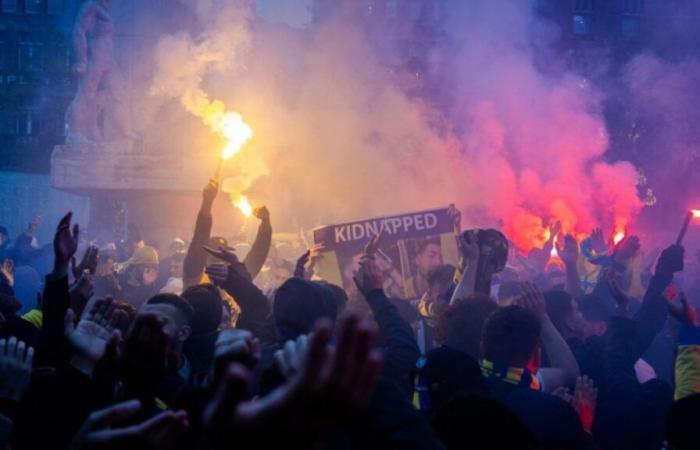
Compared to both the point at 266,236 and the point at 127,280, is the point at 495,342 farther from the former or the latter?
the point at 127,280

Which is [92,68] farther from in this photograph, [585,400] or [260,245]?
[585,400]

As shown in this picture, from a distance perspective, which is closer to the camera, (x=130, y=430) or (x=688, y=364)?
(x=130, y=430)

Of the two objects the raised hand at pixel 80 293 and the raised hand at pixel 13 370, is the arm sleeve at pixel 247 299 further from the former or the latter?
the raised hand at pixel 13 370

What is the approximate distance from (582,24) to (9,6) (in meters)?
21.9

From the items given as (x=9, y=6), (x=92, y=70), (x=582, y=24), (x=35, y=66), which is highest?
(x=9, y=6)

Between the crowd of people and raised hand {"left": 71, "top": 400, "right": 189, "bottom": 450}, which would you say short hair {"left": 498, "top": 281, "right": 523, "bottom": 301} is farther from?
raised hand {"left": 71, "top": 400, "right": 189, "bottom": 450}

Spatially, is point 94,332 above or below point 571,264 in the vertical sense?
below

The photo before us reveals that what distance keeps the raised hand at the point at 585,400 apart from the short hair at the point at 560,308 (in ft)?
5.11

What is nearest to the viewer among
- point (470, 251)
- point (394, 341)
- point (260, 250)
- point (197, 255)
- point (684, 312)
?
point (394, 341)

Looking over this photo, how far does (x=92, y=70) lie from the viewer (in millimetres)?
17953

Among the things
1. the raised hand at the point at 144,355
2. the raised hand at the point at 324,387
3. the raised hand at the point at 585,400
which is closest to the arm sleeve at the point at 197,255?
the raised hand at the point at 585,400

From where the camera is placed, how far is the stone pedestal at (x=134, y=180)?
51.4ft

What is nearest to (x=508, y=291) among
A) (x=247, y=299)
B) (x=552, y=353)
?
(x=552, y=353)

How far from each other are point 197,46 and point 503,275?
12.7 metres
